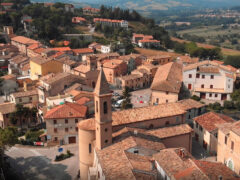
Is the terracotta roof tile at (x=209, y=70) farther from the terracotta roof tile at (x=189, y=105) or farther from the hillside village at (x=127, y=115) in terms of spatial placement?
the terracotta roof tile at (x=189, y=105)

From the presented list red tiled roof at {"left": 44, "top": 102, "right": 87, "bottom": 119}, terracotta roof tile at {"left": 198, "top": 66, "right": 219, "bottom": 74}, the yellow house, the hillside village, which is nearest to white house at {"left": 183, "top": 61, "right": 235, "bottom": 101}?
terracotta roof tile at {"left": 198, "top": 66, "right": 219, "bottom": 74}

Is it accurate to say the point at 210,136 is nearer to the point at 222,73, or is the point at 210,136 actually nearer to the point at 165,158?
the point at 165,158

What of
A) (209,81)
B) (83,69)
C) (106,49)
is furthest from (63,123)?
(106,49)

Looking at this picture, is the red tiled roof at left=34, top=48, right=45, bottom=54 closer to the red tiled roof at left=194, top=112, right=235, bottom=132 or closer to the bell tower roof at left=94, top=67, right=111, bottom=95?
the red tiled roof at left=194, top=112, right=235, bottom=132

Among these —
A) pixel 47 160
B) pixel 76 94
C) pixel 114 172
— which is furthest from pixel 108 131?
pixel 76 94

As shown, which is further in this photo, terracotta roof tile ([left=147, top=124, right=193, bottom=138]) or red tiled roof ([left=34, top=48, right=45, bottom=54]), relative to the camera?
red tiled roof ([left=34, top=48, right=45, bottom=54])

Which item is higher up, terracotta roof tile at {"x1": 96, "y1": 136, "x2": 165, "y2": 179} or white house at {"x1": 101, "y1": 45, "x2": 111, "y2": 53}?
white house at {"x1": 101, "y1": 45, "x2": 111, "y2": 53}

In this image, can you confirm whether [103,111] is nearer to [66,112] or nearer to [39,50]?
[66,112]
